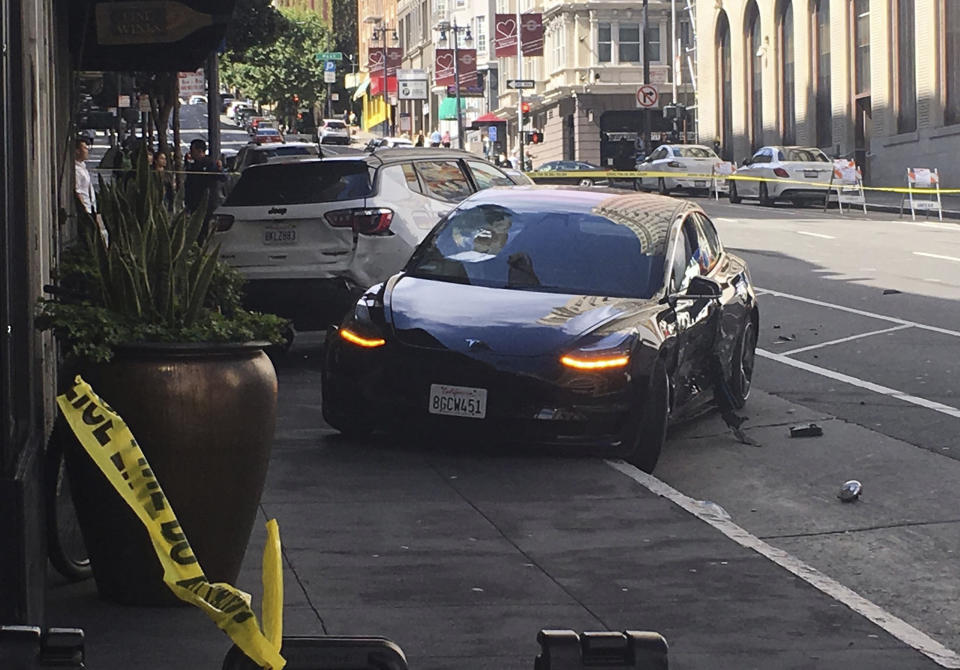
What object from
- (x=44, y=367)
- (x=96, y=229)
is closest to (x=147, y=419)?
(x=96, y=229)

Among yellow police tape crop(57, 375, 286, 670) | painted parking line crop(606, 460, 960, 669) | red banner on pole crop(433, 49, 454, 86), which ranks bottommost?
painted parking line crop(606, 460, 960, 669)

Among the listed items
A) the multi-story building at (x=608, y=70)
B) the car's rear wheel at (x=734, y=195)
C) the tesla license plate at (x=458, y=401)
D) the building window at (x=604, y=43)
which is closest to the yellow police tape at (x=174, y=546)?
the tesla license plate at (x=458, y=401)

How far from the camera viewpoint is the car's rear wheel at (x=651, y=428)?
9750mm

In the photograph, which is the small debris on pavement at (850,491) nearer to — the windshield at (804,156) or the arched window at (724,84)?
the windshield at (804,156)

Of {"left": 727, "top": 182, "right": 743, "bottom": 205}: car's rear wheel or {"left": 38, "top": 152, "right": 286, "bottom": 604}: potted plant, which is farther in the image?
{"left": 727, "top": 182, "right": 743, "bottom": 205}: car's rear wheel

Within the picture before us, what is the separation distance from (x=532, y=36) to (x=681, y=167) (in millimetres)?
21691

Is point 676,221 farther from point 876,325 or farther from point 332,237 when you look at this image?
point 876,325

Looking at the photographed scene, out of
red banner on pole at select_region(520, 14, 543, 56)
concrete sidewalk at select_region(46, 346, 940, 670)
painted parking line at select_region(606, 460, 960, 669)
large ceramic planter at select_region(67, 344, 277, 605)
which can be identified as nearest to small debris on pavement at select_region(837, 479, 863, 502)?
painted parking line at select_region(606, 460, 960, 669)

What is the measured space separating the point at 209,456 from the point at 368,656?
2.72 meters

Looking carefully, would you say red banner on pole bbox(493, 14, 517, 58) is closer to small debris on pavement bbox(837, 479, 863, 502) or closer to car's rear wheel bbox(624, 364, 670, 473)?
car's rear wheel bbox(624, 364, 670, 473)

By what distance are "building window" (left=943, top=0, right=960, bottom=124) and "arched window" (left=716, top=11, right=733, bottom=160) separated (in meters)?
19.6

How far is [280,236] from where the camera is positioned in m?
14.1

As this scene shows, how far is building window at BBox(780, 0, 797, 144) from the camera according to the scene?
202ft

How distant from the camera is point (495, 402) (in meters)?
9.66
